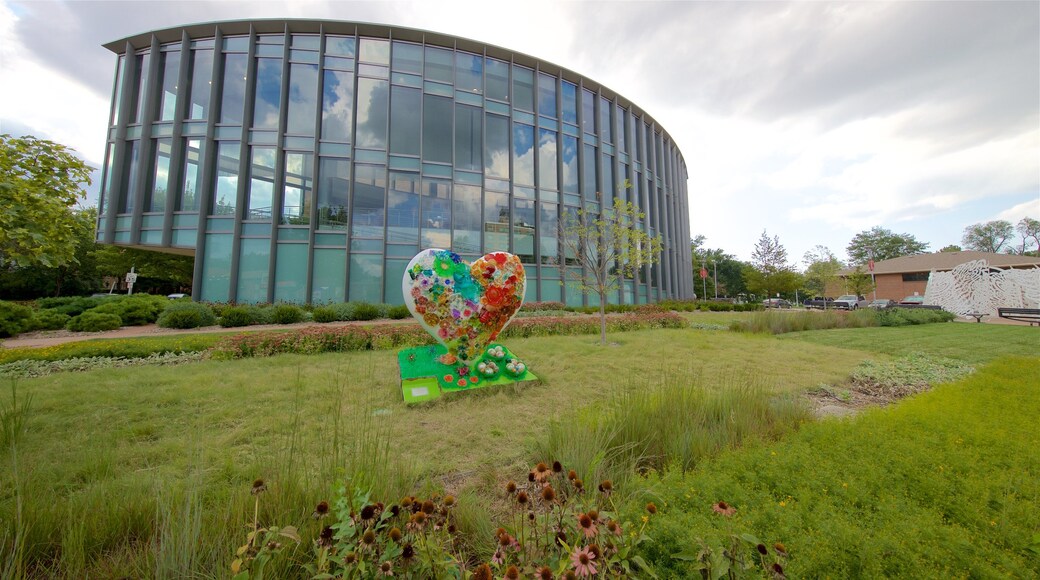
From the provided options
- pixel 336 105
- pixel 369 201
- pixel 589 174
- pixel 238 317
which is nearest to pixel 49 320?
pixel 238 317

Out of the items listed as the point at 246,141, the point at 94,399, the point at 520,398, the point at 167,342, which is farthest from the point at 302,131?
the point at 520,398

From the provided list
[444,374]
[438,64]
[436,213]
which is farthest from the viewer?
[438,64]

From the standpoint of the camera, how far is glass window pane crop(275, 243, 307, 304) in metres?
17.4

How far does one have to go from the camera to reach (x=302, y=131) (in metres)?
18.3

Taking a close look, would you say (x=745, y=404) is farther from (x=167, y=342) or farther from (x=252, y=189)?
(x=252, y=189)

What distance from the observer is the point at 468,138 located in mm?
20219

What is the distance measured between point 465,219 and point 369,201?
15.6ft

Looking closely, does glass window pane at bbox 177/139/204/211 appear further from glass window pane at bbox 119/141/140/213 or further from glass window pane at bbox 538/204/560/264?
glass window pane at bbox 538/204/560/264

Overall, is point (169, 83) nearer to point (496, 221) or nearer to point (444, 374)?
point (496, 221)

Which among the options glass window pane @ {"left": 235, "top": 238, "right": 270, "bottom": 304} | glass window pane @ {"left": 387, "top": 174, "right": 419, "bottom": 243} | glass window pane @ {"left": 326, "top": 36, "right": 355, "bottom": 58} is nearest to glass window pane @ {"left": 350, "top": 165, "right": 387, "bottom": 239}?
glass window pane @ {"left": 387, "top": 174, "right": 419, "bottom": 243}

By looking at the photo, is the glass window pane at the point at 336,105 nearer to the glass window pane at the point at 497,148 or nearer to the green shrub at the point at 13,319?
the glass window pane at the point at 497,148

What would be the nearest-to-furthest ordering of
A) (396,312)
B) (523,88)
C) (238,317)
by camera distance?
1. (238,317)
2. (396,312)
3. (523,88)

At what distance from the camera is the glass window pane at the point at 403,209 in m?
18.4

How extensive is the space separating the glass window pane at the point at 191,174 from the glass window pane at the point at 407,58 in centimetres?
1029
